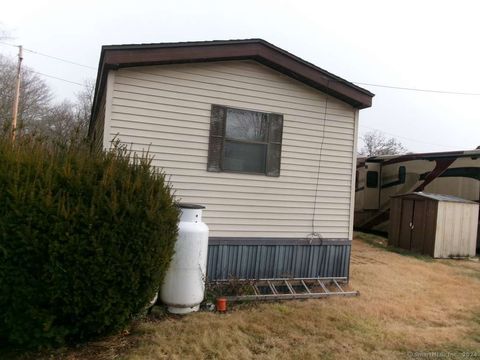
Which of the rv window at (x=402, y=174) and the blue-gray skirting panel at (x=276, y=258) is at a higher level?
the rv window at (x=402, y=174)

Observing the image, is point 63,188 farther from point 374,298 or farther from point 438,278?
point 438,278

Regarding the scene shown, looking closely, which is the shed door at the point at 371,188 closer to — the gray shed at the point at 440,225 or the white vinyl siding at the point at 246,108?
the gray shed at the point at 440,225

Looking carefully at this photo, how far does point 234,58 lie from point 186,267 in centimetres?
295

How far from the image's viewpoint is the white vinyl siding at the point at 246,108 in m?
5.55

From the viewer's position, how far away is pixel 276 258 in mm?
6258

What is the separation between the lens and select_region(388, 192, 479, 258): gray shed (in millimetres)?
10047

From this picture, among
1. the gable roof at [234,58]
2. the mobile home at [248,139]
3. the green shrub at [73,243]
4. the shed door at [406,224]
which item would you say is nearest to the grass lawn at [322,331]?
the green shrub at [73,243]

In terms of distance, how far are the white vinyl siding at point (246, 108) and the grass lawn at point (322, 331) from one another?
1.21 meters

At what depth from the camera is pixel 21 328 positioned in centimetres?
364

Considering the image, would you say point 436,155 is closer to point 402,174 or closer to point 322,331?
point 402,174

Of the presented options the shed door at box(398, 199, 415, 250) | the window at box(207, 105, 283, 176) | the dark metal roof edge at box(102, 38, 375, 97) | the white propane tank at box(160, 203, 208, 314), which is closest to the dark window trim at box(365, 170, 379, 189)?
the shed door at box(398, 199, 415, 250)

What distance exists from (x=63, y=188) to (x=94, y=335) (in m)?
1.45

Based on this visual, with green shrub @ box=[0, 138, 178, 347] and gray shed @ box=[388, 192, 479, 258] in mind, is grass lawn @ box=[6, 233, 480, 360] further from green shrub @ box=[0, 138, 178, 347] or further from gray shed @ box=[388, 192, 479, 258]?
gray shed @ box=[388, 192, 479, 258]

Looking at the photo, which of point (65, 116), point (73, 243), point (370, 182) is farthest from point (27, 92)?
point (73, 243)
